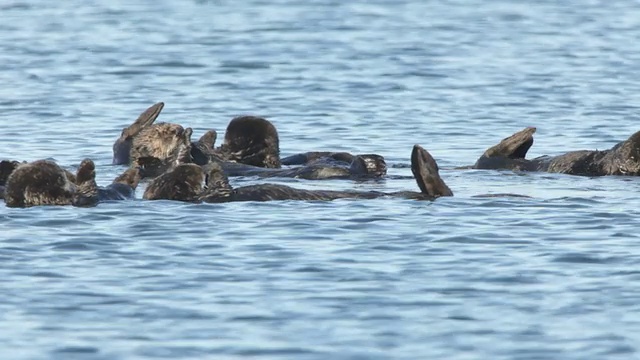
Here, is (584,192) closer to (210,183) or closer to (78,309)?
(210,183)

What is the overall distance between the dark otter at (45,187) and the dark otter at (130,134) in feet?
8.44

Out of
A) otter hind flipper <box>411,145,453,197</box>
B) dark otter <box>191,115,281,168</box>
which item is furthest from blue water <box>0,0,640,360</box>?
dark otter <box>191,115,281,168</box>

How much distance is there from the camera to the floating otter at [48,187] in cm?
1012

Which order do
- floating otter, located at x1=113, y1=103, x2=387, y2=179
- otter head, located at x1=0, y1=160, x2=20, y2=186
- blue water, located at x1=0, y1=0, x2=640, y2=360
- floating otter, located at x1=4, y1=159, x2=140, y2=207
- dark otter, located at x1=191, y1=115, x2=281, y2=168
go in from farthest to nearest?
dark otter, located at x1=191, y1=115, x2=281, y2=168
floating otter, located at x1=113, y1=103, x2=387, y2=179
otter head, located at x1=0, y1=160, x2=20, y2=186
floating otter, located at x1=4, y1=159, x2=140, y2=207
blue water, located at x1=0, y1=0, x2=640, y2=360

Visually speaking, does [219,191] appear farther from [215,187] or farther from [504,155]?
[504,155]

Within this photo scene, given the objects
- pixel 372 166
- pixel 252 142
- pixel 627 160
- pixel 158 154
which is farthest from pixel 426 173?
pixel 158 154

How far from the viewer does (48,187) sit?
10.2m

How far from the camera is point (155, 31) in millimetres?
27109

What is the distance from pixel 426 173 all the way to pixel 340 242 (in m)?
1.30

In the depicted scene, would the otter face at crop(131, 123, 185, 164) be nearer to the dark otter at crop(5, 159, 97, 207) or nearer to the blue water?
the blue water

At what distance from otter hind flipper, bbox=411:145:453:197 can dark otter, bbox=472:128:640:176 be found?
201cm

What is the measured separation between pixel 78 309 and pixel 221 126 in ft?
30.5

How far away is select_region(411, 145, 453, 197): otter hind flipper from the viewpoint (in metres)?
10.0

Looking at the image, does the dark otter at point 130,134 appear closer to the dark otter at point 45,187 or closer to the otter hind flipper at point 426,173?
the dark otter at point 45,187
